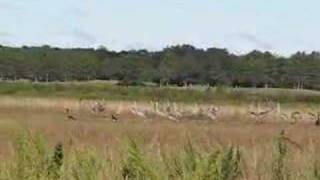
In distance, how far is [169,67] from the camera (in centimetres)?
10438

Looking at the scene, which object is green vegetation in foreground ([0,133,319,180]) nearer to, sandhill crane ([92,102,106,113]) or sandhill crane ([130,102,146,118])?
sandhill crane ([130,102,146,118])

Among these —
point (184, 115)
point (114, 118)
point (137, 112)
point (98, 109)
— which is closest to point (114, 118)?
point (114, 118)

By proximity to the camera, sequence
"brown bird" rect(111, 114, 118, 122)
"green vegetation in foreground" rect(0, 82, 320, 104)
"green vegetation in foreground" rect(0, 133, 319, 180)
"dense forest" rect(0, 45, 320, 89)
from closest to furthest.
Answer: "green vegetation in foreground" rect(0, 133, 319, 180), "brown bird" rect(111, 114, 118, 122), "green vegetation in foreground" rect(0, 82, 320, 104), "dense forest" rect(0, 45, 320, 89)

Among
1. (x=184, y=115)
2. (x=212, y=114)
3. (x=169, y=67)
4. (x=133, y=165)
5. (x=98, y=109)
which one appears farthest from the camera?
(x=169, y=67)

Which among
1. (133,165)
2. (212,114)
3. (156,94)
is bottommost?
(156,94)

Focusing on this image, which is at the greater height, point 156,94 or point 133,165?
point 133,165

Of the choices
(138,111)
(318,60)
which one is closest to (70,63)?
(318,60)

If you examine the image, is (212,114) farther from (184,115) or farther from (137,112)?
(137,112)

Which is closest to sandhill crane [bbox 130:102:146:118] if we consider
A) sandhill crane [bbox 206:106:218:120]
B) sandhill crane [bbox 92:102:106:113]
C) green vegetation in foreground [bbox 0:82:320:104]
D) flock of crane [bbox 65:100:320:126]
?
flock of crane [bbox 65:100:320:126]

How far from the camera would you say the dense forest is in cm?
10244

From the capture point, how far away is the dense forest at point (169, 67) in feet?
336

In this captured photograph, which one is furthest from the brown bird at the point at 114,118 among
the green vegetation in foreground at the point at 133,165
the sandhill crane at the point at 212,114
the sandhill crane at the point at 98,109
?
the green vegetation in foreground at the point at 133,165

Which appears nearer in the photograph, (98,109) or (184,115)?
(184,115)

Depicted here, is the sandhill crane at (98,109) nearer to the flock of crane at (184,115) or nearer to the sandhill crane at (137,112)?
the flock of crane at (184,115)
